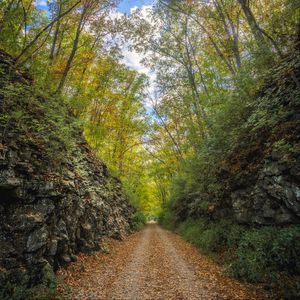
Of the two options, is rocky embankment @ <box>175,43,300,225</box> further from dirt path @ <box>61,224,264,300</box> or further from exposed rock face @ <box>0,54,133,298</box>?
exposed rock face @ <box>0,54,133,298</box>

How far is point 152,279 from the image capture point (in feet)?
23.8

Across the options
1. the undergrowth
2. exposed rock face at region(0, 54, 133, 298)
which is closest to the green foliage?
the undergrowth

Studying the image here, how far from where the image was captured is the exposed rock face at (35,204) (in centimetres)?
581

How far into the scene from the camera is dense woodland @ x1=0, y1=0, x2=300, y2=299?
24.3 feet

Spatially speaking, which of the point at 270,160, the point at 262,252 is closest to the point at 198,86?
the point at 270,160

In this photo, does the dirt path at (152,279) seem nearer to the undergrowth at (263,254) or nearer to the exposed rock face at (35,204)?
the undergrowth at (263,254)

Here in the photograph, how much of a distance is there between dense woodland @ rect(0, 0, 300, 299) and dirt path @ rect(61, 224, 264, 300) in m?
0.80

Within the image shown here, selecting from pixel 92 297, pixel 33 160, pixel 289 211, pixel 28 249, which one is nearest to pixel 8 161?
pixel 33 160

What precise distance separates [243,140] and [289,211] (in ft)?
13.2

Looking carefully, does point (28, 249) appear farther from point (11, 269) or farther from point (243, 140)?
point (243, 140)

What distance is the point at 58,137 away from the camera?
8281 millimetres

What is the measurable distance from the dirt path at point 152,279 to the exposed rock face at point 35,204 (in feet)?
2.75

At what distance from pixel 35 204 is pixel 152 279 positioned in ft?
15.1

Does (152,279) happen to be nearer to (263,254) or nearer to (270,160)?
(263,254)
